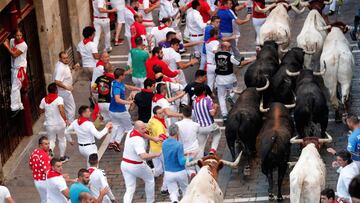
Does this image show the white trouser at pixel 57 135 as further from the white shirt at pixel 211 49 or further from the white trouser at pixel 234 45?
the white trouser at pixel 234 45

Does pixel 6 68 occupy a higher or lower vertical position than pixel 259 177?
higher

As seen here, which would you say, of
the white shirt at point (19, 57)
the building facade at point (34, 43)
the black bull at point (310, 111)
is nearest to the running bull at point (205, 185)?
the black bull at point (310, 111)

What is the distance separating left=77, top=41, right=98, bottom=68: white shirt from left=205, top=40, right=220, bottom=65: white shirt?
106 inches

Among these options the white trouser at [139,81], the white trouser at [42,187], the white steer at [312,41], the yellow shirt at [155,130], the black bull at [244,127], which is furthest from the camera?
the white steer at [312,41]

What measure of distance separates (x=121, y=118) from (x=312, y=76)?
4.05 meters

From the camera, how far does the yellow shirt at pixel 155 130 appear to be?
16.9 m

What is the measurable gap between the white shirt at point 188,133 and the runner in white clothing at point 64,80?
3.75 meters

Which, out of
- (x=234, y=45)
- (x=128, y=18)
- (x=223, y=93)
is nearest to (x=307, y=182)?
(x=223, y=93)

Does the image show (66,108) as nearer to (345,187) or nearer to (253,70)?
(253,70)

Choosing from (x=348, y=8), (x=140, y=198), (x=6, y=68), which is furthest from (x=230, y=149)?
(x=348, y=8)

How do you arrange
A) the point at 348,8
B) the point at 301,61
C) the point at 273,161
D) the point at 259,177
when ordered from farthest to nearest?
the point at 348,8
the point at 301,61
the point at 259,177
the point at 273,161

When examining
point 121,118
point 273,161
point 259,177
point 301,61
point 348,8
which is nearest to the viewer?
point 273,161

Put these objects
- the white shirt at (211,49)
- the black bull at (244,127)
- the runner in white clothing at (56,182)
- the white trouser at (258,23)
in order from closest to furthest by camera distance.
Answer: the runner in white clothing at (56,182) → the black bull at (244,127) → the white shirt at (211,49) → the white trouser at (258,23)

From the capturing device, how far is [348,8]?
2711 centimetres
